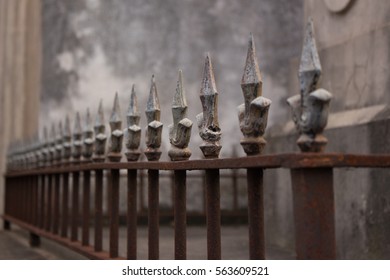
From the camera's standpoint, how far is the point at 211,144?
2.21 meters

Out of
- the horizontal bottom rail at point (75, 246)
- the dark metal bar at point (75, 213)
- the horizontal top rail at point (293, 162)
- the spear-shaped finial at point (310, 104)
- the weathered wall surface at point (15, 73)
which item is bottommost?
the horizontal bottom rail at point (75, 246)

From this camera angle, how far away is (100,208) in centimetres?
377

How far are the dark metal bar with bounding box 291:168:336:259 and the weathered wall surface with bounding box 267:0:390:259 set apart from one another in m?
1.76

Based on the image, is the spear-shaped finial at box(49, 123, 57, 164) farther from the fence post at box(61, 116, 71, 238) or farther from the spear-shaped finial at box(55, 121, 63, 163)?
the fence post at box(61, 116, 71, 238)

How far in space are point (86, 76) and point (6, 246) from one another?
13.3 feet

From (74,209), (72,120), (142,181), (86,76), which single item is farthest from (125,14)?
(74,209)

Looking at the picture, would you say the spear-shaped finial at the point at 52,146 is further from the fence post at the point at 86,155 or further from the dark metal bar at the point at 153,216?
the dark metal bar at the point at 153,216

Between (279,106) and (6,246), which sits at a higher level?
(279,106)

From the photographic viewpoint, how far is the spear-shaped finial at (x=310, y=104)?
1.63 meters

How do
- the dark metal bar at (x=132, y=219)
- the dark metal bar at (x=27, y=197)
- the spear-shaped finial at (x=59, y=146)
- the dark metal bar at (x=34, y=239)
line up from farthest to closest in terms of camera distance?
the dark metal bar at (x=27, y=197), the dark metal bar at (x=34, y=239), the spear-shaped finial at (x=59, y=146), the dark metal bar at (x=132, y=219)

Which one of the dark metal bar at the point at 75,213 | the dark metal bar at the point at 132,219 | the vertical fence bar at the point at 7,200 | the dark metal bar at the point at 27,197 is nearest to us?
the dark metal bar at the point at 132,219

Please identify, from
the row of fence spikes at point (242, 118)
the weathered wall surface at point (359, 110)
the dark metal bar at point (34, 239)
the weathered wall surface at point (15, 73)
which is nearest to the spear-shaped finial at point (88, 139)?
the row of fence spikes at point (242, 118)

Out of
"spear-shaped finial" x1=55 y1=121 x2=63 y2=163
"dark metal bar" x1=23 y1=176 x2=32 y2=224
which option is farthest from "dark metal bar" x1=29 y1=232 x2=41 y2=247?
"spear-shaped finial" x1=55 y1=121 x2=63 y2=163
